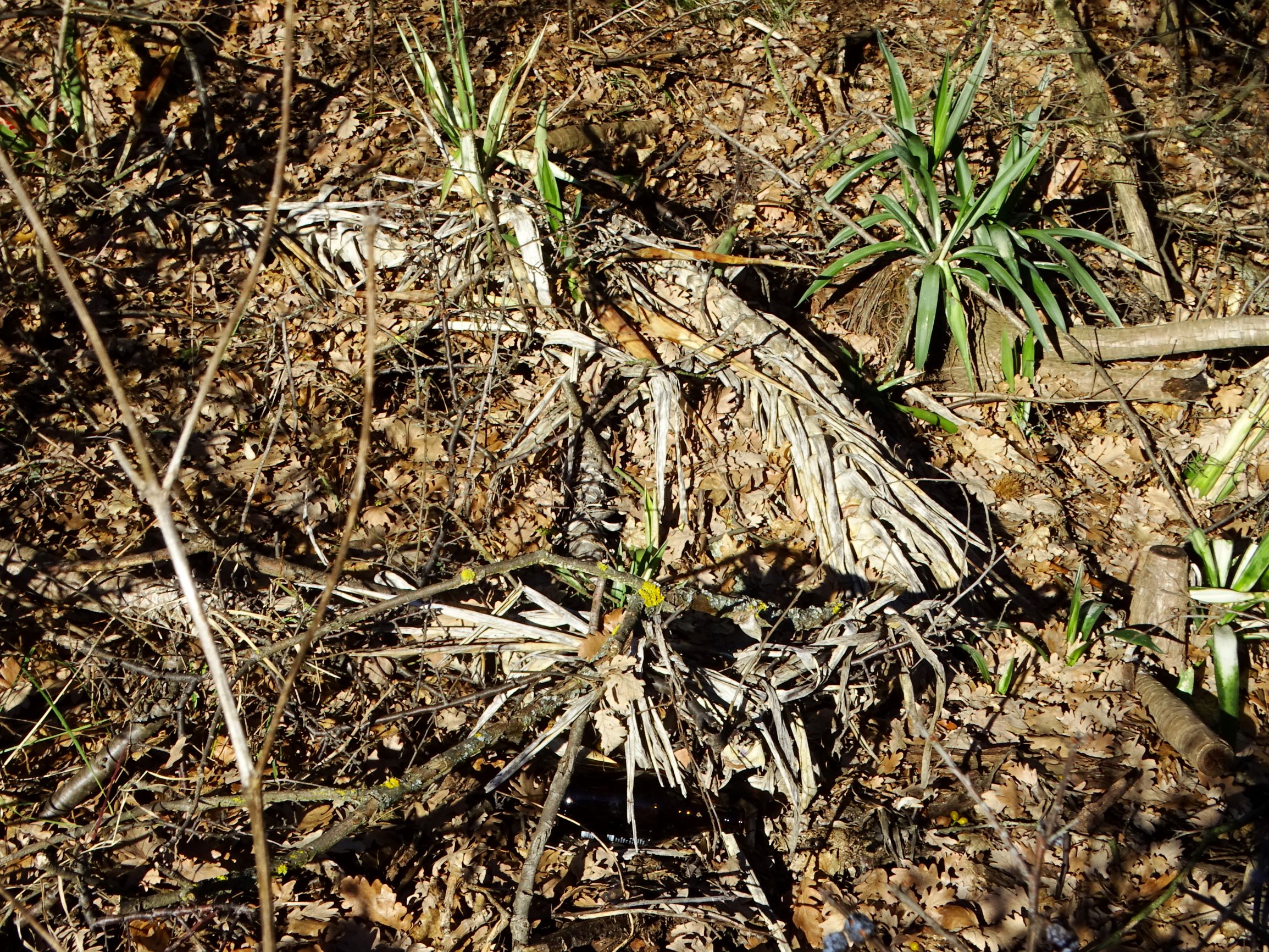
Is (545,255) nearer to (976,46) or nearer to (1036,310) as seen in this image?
(1036,310)

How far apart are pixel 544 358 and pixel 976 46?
4007mm

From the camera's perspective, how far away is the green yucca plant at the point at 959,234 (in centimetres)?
416

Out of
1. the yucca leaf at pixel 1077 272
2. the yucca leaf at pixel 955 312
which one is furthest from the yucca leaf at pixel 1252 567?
the yucca leaf at pixel 955 312

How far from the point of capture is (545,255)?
4098 mm

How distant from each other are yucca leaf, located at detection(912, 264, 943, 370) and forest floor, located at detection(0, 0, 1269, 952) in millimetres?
167

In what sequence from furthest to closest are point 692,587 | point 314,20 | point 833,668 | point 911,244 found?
1. point 314,20
2. point 911,244
3. point 692,587
4. point 833,668

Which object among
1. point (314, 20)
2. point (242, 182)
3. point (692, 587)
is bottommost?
point (692, 587)

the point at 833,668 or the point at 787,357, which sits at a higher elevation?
the point at 787,357

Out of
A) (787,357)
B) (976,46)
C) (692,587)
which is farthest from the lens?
(976,46)

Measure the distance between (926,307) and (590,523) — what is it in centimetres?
199

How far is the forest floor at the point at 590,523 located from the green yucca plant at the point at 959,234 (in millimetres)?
185

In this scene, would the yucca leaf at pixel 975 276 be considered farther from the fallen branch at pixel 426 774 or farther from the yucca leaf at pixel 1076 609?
the fallen branch at pixel 426 774

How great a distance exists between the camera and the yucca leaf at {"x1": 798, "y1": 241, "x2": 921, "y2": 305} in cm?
430

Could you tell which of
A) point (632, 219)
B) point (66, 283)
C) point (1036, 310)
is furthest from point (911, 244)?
point (66, 283)
